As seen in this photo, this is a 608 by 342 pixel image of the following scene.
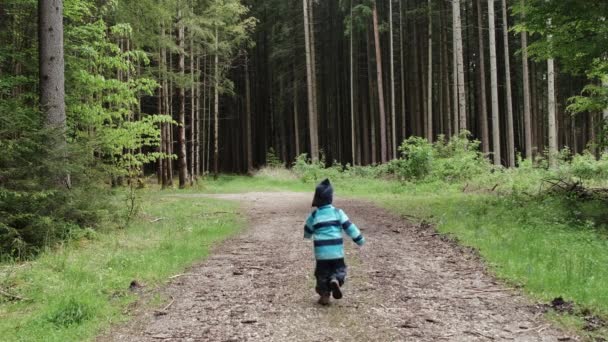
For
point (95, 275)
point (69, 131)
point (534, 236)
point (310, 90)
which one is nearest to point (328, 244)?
point (95, 275)

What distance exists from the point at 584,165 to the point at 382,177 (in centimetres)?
1024

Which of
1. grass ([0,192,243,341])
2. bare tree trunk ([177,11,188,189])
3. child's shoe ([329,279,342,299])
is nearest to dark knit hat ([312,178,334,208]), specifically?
child's shoe ([329,279,342,299])

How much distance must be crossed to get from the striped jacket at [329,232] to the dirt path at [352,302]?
1.89ft

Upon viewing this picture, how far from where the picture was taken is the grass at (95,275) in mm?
5062

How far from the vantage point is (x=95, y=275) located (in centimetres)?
680

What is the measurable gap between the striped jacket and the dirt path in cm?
58

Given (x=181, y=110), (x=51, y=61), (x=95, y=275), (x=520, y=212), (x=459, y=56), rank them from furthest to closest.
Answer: (x=181, y=110), (x=459, y=56), (x=520, y=212), (x=51, y=61), (x=95, y=275)

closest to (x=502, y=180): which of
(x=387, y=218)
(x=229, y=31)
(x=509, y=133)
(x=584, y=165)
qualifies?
(x=584, y=165)

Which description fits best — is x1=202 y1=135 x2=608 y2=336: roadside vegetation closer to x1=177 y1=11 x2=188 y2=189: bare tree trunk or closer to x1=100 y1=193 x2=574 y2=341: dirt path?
x1=100 y1=193 x2=574 y2=341: dirt path

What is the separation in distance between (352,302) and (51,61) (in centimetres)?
793

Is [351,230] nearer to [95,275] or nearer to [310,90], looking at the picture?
[95,275]

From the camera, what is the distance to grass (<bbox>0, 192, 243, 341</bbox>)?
506 cm

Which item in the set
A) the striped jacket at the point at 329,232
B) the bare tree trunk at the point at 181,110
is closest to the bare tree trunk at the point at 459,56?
the bare tree trunk at the point at 181,110

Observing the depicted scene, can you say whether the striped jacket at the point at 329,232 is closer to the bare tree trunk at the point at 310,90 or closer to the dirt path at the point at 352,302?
the dirt path at the point at 352,302
